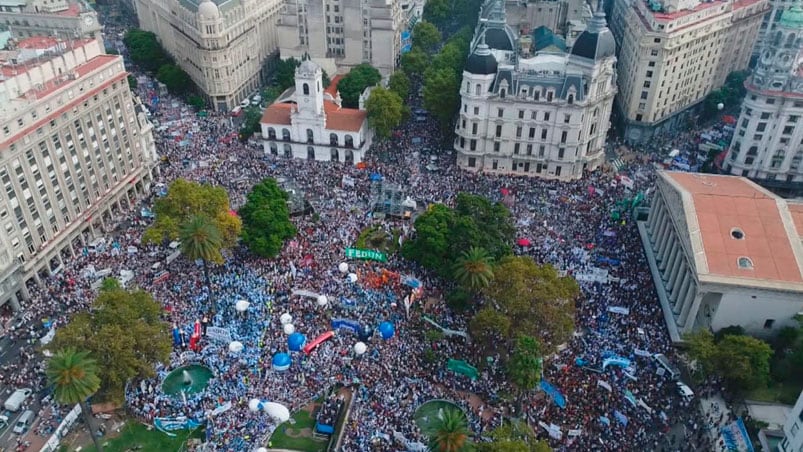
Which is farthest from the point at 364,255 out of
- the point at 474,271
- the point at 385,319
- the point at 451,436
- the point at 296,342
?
the point at 451,436

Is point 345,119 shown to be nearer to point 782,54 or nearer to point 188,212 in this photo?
point 188,212

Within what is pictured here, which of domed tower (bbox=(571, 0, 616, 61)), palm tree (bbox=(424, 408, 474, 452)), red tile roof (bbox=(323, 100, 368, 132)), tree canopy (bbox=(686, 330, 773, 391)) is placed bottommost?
tree canopy (bbox=(686, 330, 773, 391))

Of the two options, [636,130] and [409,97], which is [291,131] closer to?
[409,97]

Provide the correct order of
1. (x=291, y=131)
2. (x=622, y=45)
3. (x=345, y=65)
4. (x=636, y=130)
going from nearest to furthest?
(x=291, y=131), (x=636, y=130), (x=622, y=45), (x=345, y=65)

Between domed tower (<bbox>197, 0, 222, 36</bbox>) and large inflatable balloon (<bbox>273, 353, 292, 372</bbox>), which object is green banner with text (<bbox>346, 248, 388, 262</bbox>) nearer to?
large inflatable balloon (<bbox>273, 353, 292, 372</bbox>)

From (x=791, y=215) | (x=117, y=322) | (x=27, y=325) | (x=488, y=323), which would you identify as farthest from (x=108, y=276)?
(x=791, y=215)

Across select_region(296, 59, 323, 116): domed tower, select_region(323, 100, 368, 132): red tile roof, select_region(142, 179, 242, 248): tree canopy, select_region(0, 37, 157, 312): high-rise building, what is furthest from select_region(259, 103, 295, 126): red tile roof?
select_region(142, 179, 242, 248): tree canopy
